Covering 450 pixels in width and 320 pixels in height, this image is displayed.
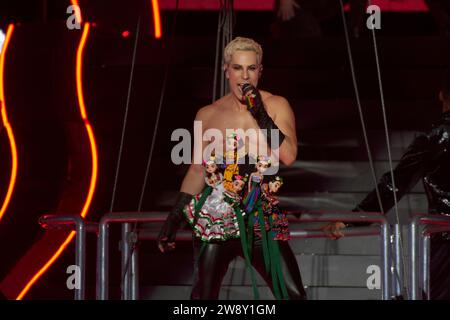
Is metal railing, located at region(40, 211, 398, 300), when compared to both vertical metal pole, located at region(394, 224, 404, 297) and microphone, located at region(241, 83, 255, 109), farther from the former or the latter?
microphone, located at region(241, 83, 255, 109)

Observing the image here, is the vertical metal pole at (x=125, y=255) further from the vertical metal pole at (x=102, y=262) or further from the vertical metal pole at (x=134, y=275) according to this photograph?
the vertical metal pole at (x=102, y=262)

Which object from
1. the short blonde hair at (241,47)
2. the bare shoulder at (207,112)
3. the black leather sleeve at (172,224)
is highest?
the short blonde hair at (241,47)

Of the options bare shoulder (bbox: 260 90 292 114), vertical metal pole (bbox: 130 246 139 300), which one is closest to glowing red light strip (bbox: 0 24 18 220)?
vertical metal pole (bbox: 130 246 139 300)

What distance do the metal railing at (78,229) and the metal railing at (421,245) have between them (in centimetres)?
158

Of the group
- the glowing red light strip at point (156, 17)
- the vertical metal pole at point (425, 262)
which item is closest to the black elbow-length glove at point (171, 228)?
the vertical metal pole at point (425, 262)

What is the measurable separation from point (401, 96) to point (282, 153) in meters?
4.24

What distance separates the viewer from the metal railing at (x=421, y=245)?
16.5 ft

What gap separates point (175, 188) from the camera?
26.5 ft

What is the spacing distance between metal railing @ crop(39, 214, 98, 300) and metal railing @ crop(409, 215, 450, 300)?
5.17 feet

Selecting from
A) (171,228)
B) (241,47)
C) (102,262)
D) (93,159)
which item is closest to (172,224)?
(171,228)

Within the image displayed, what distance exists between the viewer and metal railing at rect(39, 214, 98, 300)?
5297mm

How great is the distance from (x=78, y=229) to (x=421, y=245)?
5.55 ft
